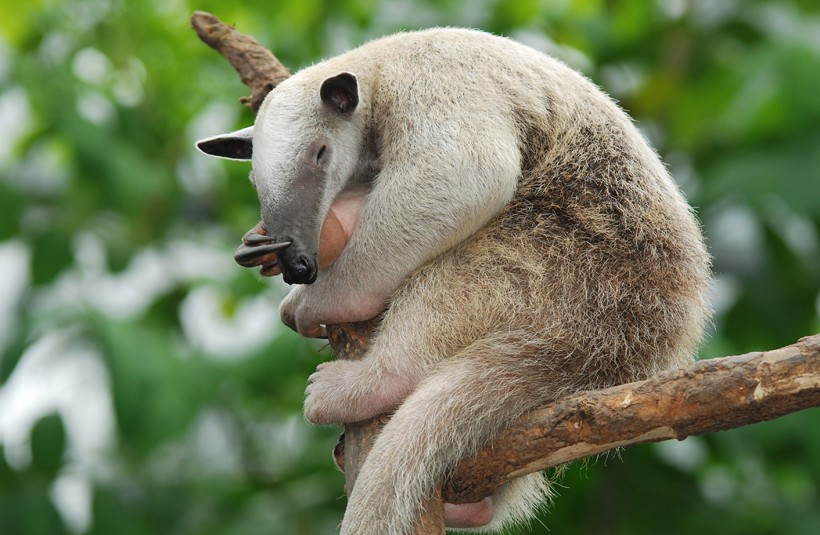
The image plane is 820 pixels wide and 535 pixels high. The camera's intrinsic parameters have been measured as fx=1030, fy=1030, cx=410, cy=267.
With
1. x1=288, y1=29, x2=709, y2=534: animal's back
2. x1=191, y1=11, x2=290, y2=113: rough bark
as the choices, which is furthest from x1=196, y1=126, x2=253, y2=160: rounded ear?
x1=288, y1=29, x2=709, y2=534: animal's back

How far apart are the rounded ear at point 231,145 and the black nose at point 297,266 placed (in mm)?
930

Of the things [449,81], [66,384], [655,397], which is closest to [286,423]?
[66,384]

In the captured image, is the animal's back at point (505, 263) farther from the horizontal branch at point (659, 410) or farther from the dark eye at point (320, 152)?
the dark eye at point (320, 152)

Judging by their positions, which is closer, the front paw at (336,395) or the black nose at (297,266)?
the front paw at (336,395)

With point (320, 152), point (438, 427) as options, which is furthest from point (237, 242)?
point (438, 427)

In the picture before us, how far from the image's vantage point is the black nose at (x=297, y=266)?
3938 mm

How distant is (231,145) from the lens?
474 cm

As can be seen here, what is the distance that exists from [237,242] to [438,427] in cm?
433

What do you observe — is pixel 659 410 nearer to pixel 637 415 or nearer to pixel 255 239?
pixel 637 415

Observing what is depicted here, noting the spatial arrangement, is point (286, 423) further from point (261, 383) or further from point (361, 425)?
point (361, 425)

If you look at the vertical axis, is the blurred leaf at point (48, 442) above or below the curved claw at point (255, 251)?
below

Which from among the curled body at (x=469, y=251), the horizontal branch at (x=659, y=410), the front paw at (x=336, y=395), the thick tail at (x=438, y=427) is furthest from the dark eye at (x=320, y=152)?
the horizontal branch at (x=659, y=410)

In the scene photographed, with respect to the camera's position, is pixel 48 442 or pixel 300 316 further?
pixel 48 442

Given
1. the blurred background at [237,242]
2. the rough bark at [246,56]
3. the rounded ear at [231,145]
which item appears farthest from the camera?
the blurred background at [237,242]
